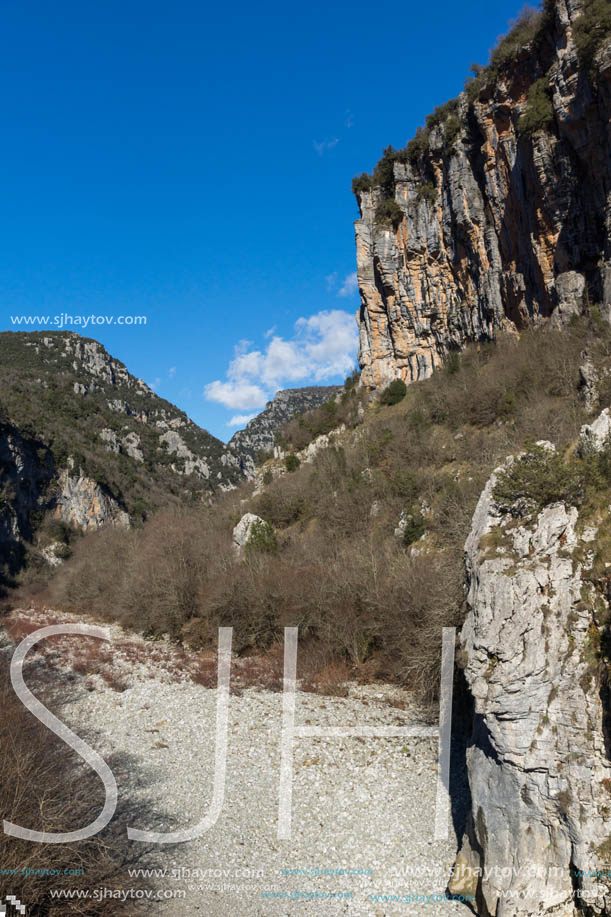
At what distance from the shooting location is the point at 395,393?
133 feet

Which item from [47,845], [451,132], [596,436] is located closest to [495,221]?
[451,132]

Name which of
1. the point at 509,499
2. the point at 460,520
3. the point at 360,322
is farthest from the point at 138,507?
the point at 509,499

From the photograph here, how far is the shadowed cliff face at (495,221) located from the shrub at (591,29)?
0.59m

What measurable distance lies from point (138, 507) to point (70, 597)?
30.6 metres

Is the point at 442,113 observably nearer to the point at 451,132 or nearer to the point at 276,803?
the point at 451,132

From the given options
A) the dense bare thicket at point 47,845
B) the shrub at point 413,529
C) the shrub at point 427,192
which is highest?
the shrub at point 427,192

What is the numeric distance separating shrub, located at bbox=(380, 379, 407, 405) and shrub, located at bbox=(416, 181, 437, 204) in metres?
15.9

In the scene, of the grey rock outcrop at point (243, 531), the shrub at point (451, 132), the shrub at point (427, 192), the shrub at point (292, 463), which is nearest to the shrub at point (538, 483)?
the grey rock outcrop at point (243, 531)

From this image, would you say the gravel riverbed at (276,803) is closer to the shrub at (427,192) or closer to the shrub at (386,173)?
the shrub at (427,192)

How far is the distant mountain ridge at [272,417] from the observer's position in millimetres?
86500

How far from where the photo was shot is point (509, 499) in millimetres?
6648

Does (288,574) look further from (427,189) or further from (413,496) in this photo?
(427,189)

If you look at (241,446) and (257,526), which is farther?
(241,446)

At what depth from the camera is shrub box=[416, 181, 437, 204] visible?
1639 inches
